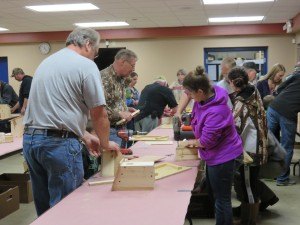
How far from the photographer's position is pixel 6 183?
420 centimetres

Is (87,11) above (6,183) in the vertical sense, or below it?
above

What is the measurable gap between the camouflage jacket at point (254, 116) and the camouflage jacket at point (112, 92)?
988 millimetres

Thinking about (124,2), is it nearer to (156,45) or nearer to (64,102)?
(156,45)

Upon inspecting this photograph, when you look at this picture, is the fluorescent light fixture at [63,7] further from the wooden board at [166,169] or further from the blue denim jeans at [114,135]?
the wooden board at [166,169]

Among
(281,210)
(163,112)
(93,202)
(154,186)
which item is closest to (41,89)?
(93,202)

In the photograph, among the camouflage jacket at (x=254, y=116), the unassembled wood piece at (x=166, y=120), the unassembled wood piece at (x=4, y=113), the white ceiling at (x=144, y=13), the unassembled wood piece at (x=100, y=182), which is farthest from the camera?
the white ceiling at (x=144, y=13)

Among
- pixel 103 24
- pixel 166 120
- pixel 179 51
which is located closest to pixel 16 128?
pixel 166 120

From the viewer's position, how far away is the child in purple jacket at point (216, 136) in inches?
97.1

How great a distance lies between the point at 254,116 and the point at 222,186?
67 centimetres

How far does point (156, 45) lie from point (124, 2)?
13.0ft

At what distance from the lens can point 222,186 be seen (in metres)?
2.62

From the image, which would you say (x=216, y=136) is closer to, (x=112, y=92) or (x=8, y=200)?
(x=112, y=92)

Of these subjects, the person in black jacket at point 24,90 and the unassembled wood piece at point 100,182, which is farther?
the person in black jacket at point 24,90

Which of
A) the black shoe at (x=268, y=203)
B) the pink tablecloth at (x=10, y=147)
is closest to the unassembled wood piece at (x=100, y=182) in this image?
the pink tablecloth at (x=10, y=147)
